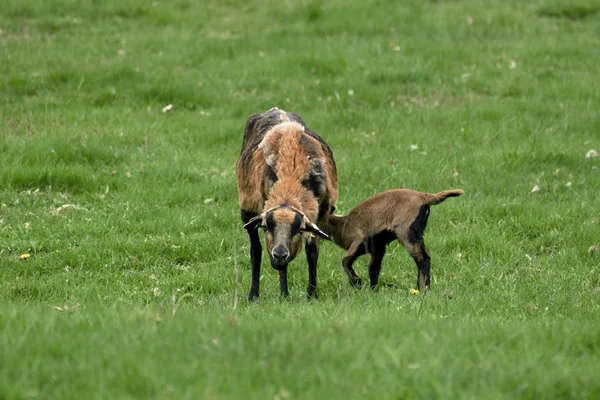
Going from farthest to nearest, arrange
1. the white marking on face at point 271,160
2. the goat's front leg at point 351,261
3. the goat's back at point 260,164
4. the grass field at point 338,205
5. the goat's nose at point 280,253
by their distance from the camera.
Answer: the goat's front leg at point 351,261, the goat's back at point 260,164, the white marking on face at point 271,160, the goat's nose at point 280,253, the grass field at point 338,205

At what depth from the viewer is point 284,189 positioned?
838 centimetres

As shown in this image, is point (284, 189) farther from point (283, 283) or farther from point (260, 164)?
point (283, 283)

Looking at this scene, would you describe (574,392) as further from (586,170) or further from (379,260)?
(586,170)

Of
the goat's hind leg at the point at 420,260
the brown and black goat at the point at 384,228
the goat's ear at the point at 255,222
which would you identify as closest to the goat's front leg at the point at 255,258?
the brown and black goat at the point at 384,228

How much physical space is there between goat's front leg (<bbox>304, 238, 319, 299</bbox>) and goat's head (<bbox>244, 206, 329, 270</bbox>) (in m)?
0.99

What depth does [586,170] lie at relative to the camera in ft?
41.7

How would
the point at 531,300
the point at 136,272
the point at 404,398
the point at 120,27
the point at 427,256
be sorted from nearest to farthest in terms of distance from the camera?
the point at 404,398 → the point at 531,300 → the point at 427,256 → the point at 136,272 → the point at 120,27

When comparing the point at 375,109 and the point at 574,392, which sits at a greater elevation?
the point at 574,392

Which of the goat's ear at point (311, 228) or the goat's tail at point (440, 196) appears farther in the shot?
the goat's tail at point (440, 196)

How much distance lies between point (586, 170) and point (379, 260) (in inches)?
173

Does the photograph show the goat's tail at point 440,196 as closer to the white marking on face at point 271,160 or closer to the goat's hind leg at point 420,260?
the goat's hind leg at point 420,260

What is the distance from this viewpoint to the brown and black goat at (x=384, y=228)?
9.21m

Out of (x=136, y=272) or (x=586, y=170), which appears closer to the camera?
(x=136, y=272)

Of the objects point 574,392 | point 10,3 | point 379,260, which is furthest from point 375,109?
point 574,392
